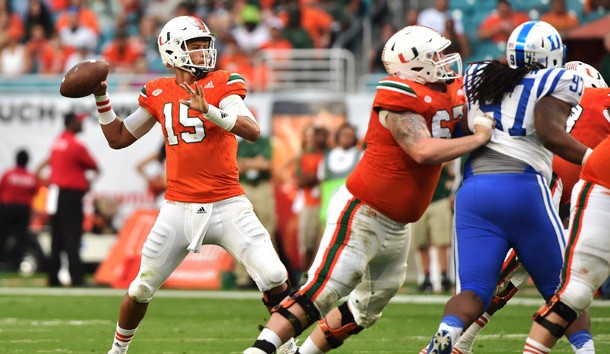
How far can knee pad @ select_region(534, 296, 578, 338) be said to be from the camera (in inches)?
225

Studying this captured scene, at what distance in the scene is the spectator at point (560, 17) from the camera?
1501 centimetres

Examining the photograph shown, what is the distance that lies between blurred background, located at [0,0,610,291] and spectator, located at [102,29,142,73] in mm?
22

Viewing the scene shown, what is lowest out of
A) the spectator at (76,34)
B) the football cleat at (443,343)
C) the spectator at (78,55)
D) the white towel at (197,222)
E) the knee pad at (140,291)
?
the spectator at (78,55)

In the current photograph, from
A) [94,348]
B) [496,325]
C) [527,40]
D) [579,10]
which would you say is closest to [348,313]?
[527,40]

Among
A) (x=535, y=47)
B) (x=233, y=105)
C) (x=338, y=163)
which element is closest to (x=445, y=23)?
(x=338, y=163)

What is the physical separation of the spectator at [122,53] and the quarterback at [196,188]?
36.6 ft

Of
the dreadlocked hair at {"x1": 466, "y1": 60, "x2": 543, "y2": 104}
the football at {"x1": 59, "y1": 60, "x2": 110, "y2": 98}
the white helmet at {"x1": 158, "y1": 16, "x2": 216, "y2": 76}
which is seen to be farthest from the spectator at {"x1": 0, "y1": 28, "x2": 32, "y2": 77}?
the dreadlocked hair at {"x1": 466, "y1": 60, "x2": 543, "y2": 104}

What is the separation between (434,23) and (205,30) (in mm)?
9669

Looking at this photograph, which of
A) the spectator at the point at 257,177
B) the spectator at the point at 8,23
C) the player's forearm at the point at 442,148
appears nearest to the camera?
the player's forearm at the point at 442,148

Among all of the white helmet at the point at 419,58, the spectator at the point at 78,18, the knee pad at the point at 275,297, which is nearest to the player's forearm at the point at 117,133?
the knee pad at the point at 275,297

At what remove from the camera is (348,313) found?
6.25 m

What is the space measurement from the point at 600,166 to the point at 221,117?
2.00 metres

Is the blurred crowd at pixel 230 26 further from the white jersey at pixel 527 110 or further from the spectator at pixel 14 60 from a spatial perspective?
the white jersey at pixel 527 110

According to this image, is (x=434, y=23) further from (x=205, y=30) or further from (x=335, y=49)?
(x=205, y=30)
